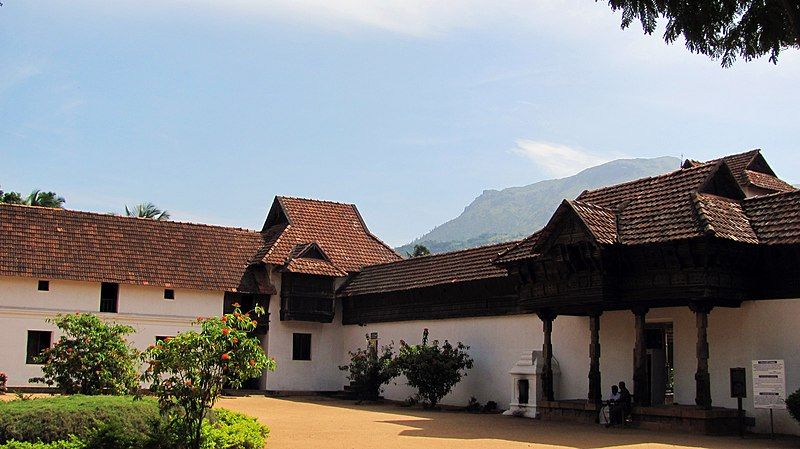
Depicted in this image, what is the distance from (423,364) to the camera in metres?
25.3

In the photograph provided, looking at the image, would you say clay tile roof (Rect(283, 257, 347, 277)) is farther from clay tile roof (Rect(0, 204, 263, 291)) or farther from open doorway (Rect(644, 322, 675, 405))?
open doorway (Rect(644, 322, 675, 405))

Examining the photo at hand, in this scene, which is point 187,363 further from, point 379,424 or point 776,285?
point 776,285

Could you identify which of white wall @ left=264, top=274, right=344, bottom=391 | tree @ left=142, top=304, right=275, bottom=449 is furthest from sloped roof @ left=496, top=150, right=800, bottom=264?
white wall @ left=264, top=274, right=344, bottom=391

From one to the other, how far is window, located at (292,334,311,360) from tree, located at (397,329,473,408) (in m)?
7.60

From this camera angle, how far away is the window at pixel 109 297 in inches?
1190

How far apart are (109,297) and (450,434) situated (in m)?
17.6

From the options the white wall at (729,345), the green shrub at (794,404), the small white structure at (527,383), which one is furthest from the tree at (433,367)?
the green shrub at (794,404)

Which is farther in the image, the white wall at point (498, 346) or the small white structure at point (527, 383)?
the white wall at point (498, 346)

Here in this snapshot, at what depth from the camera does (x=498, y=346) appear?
2523 centimetres

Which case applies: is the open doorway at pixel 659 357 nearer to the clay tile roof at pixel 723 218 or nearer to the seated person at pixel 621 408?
the seated person at pixel 621 408

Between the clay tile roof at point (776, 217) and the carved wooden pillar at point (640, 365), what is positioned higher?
the clay tile roof at point (776, 217)

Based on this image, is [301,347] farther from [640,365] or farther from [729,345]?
[729,345]

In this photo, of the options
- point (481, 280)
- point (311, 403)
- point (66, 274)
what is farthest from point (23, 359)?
point (481, 280)

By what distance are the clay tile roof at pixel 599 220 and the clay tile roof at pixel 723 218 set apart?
1.90m
